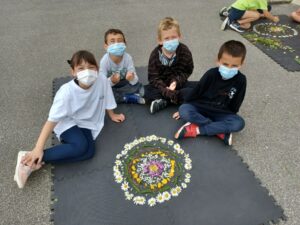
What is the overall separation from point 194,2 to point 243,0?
1.08 metres

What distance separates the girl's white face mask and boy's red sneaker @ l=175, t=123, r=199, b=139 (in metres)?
0.76

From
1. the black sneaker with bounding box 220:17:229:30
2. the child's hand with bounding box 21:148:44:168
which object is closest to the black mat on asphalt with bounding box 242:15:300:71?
the black sneaker with bounding box 220:17:229:30

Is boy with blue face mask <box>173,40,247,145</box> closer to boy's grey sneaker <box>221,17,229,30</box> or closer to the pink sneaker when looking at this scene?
the pink sneaker

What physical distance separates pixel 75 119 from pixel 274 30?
3.10 meters

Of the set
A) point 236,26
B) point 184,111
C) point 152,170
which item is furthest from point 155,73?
point 236,26

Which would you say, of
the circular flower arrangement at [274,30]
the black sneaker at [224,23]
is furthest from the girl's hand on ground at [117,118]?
the circular flower arrangement at [274,30]

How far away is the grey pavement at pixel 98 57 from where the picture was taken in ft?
6.11

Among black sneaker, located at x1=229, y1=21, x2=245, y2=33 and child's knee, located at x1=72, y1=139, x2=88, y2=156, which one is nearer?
child's knee, located at x1=72, y1=139, x2=88, y2=156

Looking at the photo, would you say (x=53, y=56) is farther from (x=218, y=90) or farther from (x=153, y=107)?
(x=218, y=90)

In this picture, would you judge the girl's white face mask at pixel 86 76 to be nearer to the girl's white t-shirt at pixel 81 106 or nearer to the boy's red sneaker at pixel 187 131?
the girl's white t-shirt at pixel 81 106

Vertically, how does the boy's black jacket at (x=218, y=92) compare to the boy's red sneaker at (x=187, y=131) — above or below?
above

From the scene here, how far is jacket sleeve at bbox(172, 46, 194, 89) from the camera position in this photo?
243cm

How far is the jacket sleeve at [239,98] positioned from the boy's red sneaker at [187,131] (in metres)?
0.32

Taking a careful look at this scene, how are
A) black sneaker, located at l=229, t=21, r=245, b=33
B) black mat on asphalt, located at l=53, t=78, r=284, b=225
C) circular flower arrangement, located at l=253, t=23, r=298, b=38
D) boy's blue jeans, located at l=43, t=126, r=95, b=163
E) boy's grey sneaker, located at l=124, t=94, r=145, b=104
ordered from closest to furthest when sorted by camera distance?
black mat on asphalt, located at l=53, t=78, r=284, b=225
boy's blue jeans, located at l=43, t=126, r=95, b=163
boy's grey sneaker, located at l=124, t=94, r=145, b=104
circular flower arrangement, located at l=253, t=23, r=298, b=38
black sneaker, located at l=229, t=21, r=245, b=33
